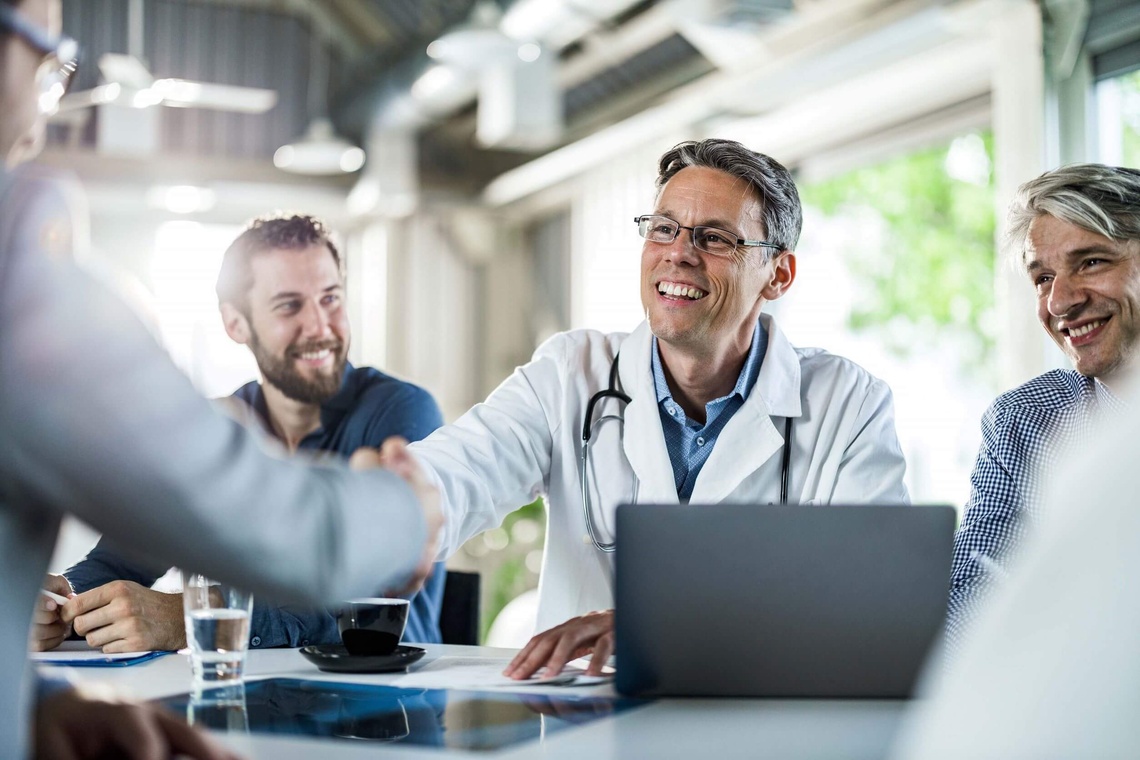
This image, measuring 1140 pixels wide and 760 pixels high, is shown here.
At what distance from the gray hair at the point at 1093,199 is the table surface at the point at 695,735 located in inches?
52.6

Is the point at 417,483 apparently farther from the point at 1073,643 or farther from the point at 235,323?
the point at 235,323

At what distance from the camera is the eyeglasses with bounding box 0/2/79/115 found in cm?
89

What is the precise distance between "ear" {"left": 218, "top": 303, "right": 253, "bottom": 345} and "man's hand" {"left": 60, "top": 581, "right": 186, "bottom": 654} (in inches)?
47.8

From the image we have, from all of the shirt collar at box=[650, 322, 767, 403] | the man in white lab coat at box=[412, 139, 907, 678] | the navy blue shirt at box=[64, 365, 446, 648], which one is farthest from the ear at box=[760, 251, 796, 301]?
the navy blue shirt at box=[64, 365, 446, 648]

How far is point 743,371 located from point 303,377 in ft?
3.54

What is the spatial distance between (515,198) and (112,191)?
264 centimetres

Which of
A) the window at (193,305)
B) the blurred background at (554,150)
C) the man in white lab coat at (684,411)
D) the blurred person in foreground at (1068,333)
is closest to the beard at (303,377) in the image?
the man in white lab coat at (684,411)

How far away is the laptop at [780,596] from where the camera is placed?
1.36 m

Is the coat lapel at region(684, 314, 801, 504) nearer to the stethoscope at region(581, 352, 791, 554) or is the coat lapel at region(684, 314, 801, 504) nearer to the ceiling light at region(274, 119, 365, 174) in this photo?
→ the stethoscope at region(581, 352, 791, 554)

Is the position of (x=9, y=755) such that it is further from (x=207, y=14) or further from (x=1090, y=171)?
(x=207, y=14)

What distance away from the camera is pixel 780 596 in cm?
137

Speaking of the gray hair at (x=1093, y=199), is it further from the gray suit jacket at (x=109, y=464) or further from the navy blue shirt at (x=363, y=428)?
the gray suit jacket at (x=109, y=464)

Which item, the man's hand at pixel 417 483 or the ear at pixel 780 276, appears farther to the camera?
the ear at pixel 780 276

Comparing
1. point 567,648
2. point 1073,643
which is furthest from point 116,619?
point 1073,643
